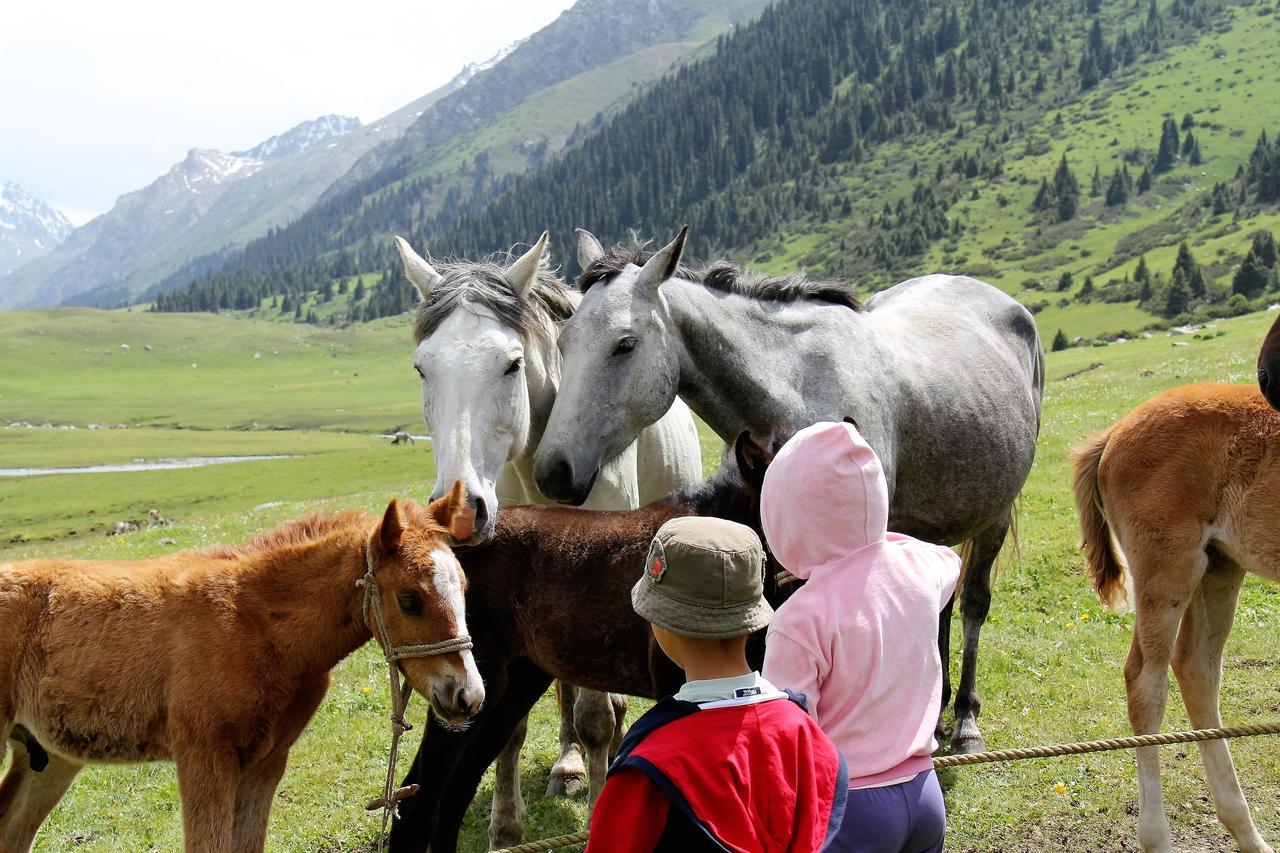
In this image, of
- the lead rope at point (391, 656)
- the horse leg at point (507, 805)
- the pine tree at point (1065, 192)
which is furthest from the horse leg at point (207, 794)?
the pine tree at point (1065, 192)

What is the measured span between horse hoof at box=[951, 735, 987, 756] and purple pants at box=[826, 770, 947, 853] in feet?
15.3

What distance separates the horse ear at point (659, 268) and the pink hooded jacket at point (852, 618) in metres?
2.28

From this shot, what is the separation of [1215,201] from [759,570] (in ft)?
434

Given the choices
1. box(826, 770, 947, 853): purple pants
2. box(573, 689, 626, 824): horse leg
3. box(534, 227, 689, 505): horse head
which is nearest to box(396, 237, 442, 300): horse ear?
box(534, 227, 689, 505): horse head

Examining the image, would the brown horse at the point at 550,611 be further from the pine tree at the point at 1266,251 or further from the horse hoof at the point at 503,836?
the pine tree at the point at 1266,251

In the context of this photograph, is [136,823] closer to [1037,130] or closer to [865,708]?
[865,708]

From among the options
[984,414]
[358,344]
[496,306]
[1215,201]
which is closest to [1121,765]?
[984,414]

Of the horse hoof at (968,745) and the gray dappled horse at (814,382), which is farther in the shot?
the horse hoof at (968,745)

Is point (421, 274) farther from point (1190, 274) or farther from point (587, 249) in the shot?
point (1190, 274)

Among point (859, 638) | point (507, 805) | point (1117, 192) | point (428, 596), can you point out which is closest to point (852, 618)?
point (859, 638)

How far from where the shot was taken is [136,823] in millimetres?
7324

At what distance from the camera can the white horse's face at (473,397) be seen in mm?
5340

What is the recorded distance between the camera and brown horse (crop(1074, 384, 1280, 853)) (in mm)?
5688

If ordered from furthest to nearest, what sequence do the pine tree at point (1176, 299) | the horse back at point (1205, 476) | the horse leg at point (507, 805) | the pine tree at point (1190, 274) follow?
the pine tree at point (1190, 274), the pine tree at point (1176, 299), the horse leg at point (507, 805), the horse back at point (1205, 476)
